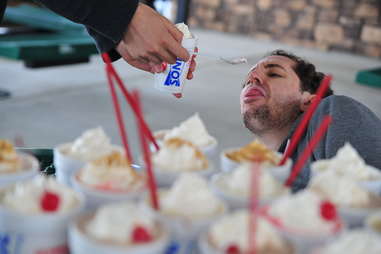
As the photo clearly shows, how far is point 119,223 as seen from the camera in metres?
1.03

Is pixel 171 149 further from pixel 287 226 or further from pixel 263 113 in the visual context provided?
pixel 263 113

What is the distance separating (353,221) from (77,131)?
370cm

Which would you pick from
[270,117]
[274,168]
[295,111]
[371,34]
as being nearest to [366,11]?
[371,34]

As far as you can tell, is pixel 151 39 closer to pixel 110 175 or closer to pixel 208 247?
pixel 110 175

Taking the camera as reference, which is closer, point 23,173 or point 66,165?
point 23,173

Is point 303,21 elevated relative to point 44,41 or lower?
lower

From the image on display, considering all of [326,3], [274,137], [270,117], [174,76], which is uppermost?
[174,76]

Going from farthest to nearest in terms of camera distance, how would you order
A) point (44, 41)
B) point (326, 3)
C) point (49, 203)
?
point (326, 3) → point (44, 41) → point (49, 203)

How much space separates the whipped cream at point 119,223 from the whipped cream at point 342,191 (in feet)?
→ 1.33

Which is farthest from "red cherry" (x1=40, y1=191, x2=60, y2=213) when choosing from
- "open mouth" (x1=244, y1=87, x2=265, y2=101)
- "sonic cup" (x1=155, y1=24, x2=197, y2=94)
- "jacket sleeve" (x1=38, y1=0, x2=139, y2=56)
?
"open mouth" (x1=244, y1=87, x2=265, y2=101)

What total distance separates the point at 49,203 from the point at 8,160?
23cm

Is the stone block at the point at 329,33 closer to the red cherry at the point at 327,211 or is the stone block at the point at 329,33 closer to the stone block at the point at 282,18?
the stone block at the point at 282,18

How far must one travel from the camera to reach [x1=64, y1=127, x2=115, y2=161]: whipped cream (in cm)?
138

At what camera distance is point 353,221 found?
1.22m
